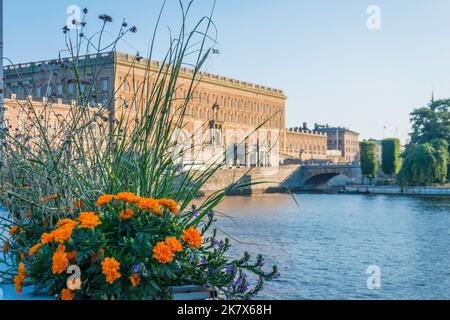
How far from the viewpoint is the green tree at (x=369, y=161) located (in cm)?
4834

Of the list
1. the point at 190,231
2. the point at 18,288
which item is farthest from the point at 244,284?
the point at 18,288

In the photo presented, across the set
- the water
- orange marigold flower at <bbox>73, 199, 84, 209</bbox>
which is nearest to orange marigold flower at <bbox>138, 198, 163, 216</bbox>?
orange marigold flower at <bbox>73, 199, 84, 209</bbox>

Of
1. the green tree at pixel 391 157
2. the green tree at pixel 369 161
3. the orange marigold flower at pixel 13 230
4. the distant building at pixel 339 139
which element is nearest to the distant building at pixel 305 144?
the distant building at pixel 339 139

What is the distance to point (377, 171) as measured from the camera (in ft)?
163

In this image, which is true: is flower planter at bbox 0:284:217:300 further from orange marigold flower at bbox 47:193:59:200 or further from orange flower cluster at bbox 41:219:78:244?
orange marigold flower at bbox 47:193:59:200

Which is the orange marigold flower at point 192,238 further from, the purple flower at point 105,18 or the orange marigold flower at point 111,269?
the purple flower at point 105,18

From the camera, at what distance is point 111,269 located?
6.57 ft

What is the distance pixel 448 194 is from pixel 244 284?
124 ft

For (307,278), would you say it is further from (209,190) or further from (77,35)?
(209,190)

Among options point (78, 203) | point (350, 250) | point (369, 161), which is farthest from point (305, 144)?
point (78, 203)

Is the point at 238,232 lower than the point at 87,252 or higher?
lower

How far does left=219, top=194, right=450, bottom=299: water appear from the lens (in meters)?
10.3

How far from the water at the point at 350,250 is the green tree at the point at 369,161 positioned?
22.1 metres

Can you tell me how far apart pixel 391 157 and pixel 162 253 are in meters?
46.8
